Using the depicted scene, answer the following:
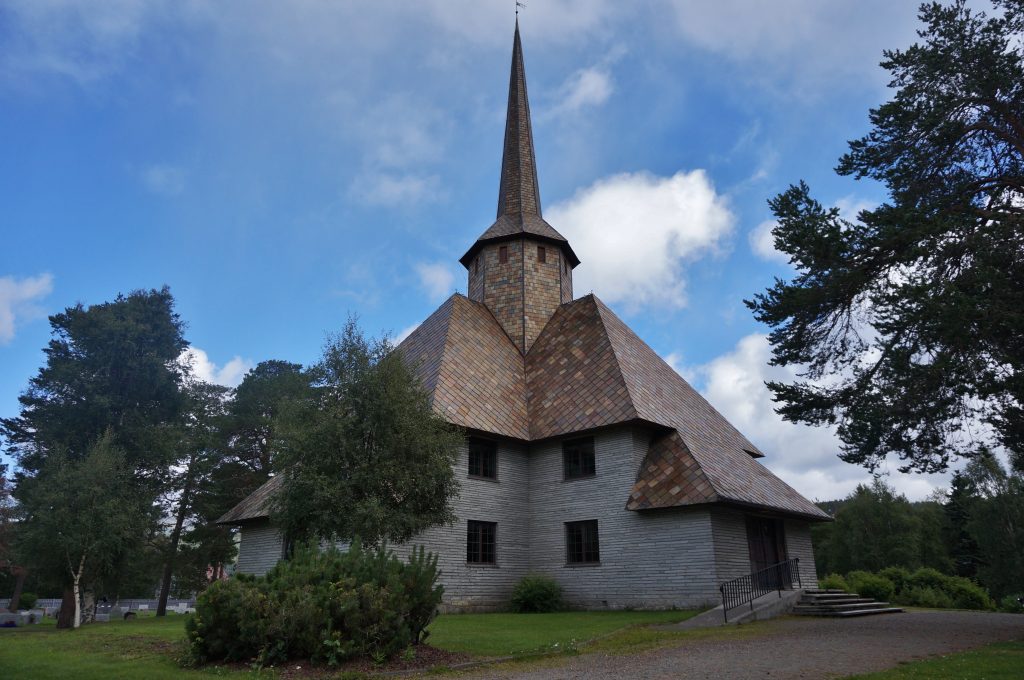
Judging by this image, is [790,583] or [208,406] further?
[208,406]

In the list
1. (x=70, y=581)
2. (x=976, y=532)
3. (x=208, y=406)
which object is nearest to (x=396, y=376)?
(x=70, y=581)

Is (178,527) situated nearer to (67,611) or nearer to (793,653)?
(67,611)

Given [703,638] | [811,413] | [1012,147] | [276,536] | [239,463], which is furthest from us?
[239,463]

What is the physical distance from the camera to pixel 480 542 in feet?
67.2

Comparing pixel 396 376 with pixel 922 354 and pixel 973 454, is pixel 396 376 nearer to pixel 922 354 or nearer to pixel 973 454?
pixel 922 354

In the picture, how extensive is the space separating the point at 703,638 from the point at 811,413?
6.29 m

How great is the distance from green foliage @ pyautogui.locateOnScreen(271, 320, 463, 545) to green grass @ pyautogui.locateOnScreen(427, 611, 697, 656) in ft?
8.08

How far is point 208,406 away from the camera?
38062 millimetres

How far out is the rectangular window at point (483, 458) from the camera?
2107 cm

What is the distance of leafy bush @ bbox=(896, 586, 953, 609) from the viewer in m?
23.8

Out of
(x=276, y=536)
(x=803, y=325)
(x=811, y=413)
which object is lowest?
(x=276, y=536)

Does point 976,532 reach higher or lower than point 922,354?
lower

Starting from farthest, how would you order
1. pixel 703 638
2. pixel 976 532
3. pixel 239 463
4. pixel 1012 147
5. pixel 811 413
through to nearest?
pixel 976 532 < pixel 239 463 < pixel 811 413 < pixel 1012 147 < pixel 703 638

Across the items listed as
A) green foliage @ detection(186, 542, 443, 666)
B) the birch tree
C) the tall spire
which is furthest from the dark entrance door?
the birch tree
